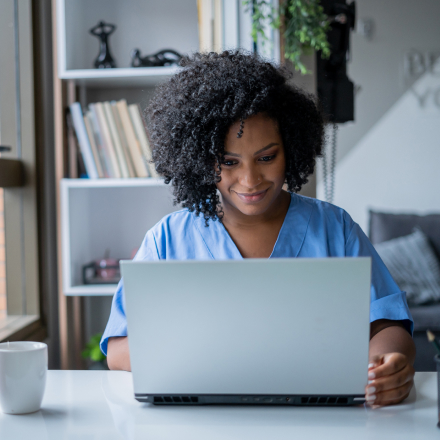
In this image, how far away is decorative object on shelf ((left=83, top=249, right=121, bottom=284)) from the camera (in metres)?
2.09

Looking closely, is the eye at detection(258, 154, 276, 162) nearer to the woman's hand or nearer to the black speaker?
the woman's hand

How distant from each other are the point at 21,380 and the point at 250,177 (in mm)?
607

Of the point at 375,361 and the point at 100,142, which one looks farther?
the point at 100,142

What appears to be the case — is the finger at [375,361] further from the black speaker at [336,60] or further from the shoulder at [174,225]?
the black speaker at [336,60]

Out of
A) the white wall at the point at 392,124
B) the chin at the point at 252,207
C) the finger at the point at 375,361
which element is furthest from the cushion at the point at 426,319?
the finger at the point at 375,361

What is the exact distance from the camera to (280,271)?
2.16 ft

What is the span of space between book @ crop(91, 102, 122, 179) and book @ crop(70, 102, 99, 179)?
65 millimetres

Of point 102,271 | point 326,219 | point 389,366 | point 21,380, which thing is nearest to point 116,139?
point 102,271

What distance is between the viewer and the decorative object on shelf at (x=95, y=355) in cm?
208

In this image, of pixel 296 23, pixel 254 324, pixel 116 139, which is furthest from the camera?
pixel 116 139

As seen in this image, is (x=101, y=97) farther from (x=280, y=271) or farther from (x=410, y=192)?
(x=410, y=192)

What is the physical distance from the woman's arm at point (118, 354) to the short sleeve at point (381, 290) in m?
0.50

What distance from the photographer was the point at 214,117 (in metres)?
1.12

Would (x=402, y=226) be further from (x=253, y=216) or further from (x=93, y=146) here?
(x=253, y=216)
